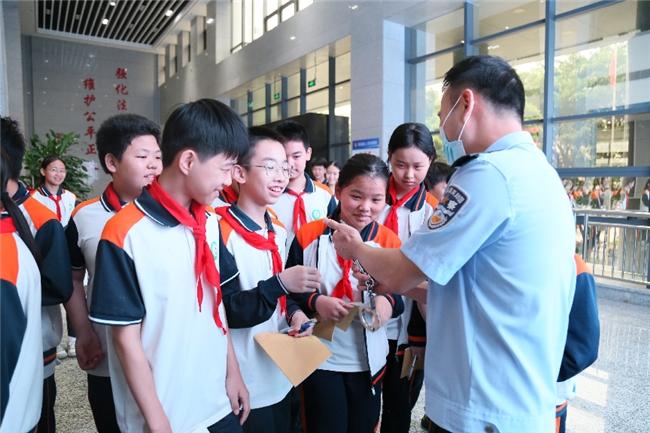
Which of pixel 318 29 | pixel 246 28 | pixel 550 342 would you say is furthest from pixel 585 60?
pixel 246 28

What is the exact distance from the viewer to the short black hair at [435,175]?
2.73m

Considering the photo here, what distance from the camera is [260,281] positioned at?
1.48m

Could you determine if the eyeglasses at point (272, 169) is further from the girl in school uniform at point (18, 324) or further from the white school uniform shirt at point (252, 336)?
the girl in school uniform at point (18, 324)

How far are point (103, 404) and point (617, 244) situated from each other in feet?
19.0

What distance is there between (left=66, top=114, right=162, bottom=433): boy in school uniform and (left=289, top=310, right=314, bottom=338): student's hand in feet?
2.11

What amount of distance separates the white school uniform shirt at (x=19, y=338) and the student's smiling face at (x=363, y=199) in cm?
109

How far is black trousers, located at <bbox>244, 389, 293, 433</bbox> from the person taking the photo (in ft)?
5.08

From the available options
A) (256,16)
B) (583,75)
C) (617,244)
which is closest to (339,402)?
(617,244)

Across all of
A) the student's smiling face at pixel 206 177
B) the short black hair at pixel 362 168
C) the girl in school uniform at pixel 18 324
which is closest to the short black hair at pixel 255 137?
the short black hair at pixel 362 168

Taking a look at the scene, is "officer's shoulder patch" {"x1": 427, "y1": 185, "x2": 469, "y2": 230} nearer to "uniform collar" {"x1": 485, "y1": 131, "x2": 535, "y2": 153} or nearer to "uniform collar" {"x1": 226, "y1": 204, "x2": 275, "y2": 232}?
"uniform collar" {"x1": 485, "y1": 131, "x2": 535, "y2": 153}

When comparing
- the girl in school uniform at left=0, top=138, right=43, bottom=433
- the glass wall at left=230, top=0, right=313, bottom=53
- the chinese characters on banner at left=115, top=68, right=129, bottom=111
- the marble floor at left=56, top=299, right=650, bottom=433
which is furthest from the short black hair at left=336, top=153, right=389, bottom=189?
the chinese characters on banner at left=115, top=68, right=129, bottom=111

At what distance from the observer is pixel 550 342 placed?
3.58 ft

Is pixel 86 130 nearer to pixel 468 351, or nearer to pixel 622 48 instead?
pixel 622 48

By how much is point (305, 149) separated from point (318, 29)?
7.45 m
